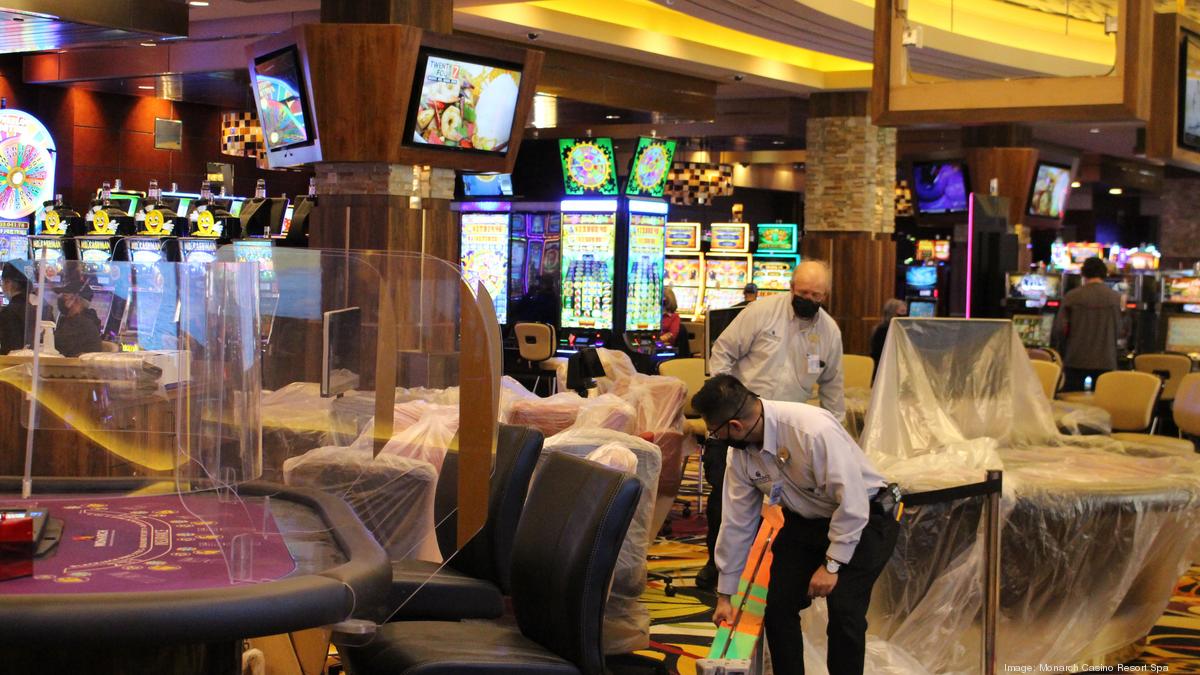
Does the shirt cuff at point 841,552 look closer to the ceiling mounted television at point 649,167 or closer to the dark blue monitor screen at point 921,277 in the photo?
the ceiling mounted television at point 649,167

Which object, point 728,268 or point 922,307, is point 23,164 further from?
point 922,307

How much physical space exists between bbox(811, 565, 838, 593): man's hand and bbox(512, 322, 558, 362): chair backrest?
816 centimetres

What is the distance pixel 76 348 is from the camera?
3.45m

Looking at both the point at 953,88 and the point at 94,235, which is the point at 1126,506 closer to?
the point at 953,88

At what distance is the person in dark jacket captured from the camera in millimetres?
4016

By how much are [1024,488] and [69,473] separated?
2945mm

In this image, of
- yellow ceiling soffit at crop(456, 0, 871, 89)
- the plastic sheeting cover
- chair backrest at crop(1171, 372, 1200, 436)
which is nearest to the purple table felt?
the plastic sheeting cover

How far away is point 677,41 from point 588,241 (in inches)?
98.6

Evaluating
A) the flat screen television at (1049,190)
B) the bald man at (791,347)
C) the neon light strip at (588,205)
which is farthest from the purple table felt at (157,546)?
the flat screen television at (1049,190)

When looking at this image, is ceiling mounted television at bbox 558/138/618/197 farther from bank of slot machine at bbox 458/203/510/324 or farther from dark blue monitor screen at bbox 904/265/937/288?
dark blue monitor screen at bbox 904/265/937/288

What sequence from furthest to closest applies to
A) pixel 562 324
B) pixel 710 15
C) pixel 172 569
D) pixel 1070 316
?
A: 1. pixel 562 324
2. pixel 1070 316
3. pixel 710 15
4. pixel 172 569

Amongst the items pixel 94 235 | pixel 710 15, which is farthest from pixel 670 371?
pixel 94 235

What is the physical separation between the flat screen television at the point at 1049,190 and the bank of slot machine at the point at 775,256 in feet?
10.3

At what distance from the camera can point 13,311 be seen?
4.17m
